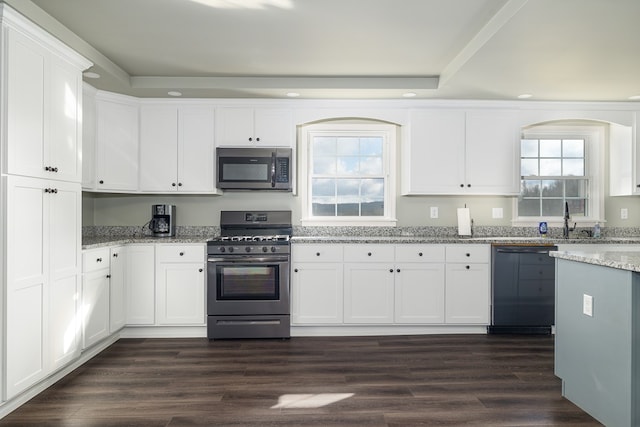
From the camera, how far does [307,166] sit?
4.25 meters

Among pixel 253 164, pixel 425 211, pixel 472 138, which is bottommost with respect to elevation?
pixel 425 211

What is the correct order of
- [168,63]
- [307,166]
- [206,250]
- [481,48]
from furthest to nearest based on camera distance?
[307,166] < [206,250] < [168,63] < [481,48]

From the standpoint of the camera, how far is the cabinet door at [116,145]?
3.70m

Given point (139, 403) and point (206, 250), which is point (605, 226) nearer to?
point (206, 250)

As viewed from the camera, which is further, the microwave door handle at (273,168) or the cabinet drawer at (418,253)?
the microwave door handle at (273,168)

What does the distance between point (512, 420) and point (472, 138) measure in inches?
104

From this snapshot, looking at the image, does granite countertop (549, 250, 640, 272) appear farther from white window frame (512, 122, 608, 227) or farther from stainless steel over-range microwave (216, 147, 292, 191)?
stainless steel over-range microwave (216, 147, 292, 191)

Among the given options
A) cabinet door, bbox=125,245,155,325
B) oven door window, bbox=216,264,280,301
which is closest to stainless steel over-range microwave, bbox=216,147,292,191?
oven door window, bbox=216,264,280,301

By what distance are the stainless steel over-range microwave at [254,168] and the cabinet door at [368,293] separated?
1.08m

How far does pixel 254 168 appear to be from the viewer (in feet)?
12.8

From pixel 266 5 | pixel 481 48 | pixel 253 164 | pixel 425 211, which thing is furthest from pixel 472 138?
pixel 266 5

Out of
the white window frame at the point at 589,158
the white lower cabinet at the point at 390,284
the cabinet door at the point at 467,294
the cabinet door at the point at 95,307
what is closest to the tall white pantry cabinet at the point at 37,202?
the cabinet door at the point at 95,307

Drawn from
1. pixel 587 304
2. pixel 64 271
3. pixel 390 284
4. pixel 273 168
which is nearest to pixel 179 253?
pixel 64 271

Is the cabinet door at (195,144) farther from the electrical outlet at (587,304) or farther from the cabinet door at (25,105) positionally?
the electrical outlet at (587,304)
